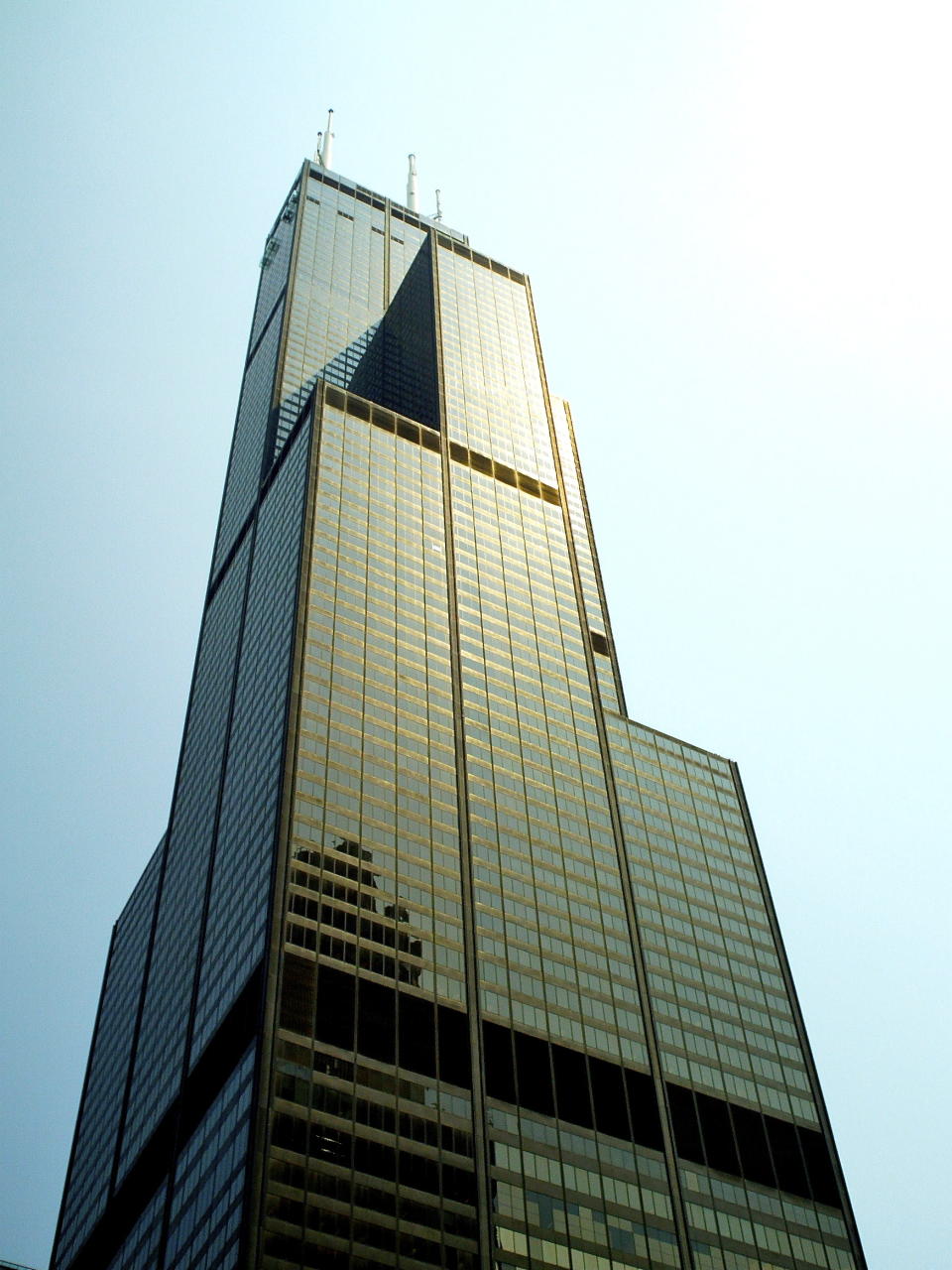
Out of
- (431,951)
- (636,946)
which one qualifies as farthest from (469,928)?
(636,946)

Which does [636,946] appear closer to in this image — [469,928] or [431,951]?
[469,928]

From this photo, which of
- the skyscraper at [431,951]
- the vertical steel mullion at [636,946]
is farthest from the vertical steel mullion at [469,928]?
the vertical steel mullion at [636,946]

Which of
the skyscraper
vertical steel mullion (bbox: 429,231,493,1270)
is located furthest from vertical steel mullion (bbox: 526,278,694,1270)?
vertical steel mullion (bbox: 429,231,493,1270)

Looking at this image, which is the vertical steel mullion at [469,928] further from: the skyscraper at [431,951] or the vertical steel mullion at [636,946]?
the vertical steel mullion at [636,946]

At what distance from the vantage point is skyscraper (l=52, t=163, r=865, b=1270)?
90.6 meters

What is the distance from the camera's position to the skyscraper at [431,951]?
9062 cm

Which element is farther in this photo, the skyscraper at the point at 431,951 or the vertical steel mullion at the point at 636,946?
the vertical steel mullion at the point at 636,946

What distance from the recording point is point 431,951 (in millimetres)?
105125

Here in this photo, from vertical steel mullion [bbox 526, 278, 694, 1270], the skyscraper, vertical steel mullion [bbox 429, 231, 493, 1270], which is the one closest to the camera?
vertical steel mullion [bbox 429, 231, 493, 1270]

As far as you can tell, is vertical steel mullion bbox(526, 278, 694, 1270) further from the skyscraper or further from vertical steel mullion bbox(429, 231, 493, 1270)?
vertical steel mullion bbox(429, 231, 493, 1270)

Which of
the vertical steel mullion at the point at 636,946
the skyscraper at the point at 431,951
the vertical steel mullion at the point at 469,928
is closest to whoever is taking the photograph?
the vertical steel mullion at the point at 469,928

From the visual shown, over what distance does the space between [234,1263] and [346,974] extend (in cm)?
2361

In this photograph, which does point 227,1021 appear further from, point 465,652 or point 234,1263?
point 465,652

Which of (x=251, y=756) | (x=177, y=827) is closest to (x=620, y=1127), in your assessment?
(x=251, y=756)
